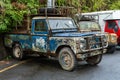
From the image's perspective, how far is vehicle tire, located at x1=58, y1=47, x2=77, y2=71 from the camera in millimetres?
8672

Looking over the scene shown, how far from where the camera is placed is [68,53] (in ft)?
28.9

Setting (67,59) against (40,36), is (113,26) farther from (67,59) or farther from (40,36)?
(67,59)

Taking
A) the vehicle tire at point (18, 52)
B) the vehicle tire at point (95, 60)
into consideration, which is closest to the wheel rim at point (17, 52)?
the vehicle tire at point (18, 52)

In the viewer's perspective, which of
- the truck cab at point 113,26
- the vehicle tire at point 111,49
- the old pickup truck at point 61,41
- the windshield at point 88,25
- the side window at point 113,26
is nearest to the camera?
the old pickup truck at point 61,41

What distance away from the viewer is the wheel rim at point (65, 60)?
29.1ft

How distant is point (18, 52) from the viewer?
1153 cm

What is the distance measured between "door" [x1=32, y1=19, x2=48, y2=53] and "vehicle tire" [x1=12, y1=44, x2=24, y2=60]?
134 centimetres

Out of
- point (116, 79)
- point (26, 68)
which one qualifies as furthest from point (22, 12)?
point (116, 79)

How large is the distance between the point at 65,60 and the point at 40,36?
150 centimetres

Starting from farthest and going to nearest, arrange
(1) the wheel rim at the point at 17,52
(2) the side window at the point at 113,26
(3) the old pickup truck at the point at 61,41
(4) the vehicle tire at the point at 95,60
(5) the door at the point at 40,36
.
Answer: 1. (2) the side window at the point at 113,26
2. (1) the wheel rim at the point at 17,52
3. (4) the vehicle tire at the point at 95,60
4. (5) the door at the point at 40,36
5. (3) the old pickup truck at the point at 61,41

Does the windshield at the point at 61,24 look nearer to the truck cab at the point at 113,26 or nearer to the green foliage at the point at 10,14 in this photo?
the green foliage at the point at 10,14

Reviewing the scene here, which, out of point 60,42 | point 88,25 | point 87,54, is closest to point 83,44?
point 87,54

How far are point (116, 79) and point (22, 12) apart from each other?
6.23 m

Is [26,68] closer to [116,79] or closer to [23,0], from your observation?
[116,79]
